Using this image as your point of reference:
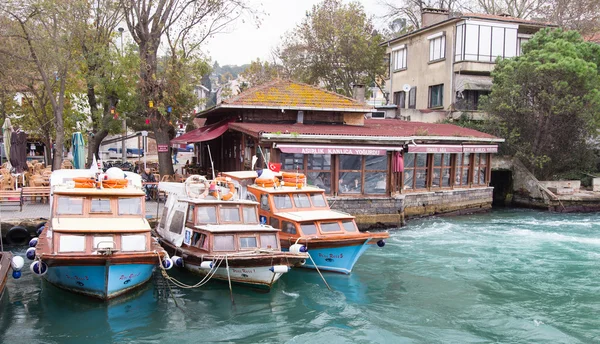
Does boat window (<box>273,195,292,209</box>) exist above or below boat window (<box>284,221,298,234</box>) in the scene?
above

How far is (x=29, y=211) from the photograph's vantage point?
20.6 meters

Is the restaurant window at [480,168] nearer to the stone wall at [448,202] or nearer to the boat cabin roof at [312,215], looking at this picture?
the stone wall at [448,202]

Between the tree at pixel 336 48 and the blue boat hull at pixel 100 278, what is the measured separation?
33824 mm

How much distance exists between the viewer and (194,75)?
29625mm

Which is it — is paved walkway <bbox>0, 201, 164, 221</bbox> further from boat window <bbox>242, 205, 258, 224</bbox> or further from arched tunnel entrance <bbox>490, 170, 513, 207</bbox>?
arched tunnel entrance <bbox>490, 170, 513, 207</bbox>

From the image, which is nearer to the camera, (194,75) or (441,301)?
(441,301)

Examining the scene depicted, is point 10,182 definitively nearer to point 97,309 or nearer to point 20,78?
point 20,78

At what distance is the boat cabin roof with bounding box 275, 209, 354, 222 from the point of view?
54.7ft

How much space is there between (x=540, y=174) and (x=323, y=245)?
21583mm

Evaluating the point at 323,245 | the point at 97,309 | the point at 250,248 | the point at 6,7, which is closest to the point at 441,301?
the point at 323,245

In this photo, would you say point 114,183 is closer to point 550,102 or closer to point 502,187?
point 550,102

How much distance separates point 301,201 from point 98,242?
6721mm

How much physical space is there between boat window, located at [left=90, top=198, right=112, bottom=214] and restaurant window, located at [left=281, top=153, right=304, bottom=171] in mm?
9957

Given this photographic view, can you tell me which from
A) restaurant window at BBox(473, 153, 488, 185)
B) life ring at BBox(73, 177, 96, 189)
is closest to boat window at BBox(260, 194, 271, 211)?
life ring at BBox(73, 177, 96, 189)
